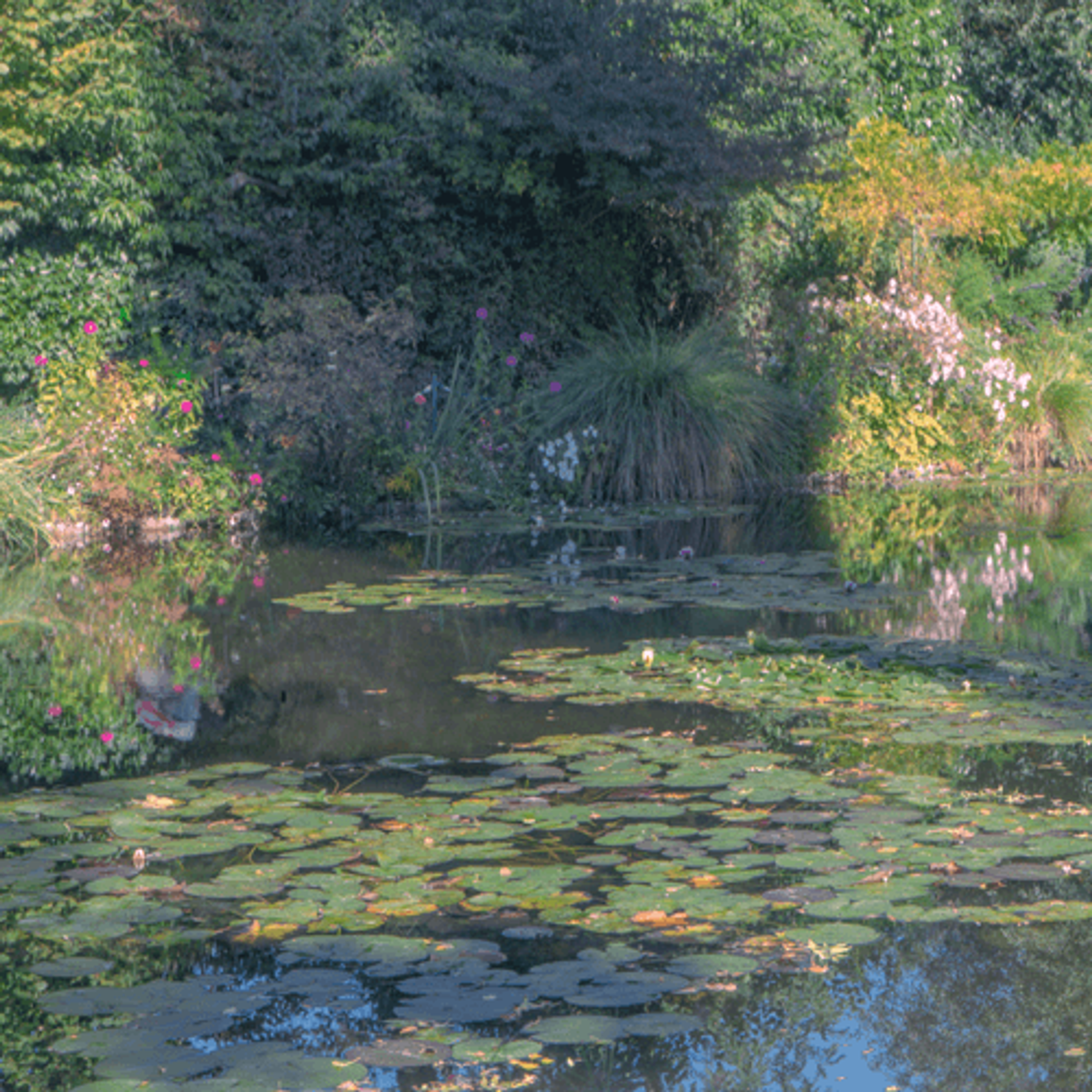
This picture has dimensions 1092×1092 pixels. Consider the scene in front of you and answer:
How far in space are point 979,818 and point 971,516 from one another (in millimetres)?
8720

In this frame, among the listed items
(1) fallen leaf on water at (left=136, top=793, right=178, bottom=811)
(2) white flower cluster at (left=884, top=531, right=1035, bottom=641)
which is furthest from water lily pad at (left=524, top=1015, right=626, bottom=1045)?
(2) white flower cluster at (left=884, top=531, right=1035, bottom=641)

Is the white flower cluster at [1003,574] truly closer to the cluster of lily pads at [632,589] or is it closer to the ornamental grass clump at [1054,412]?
the cluster of lily pads at [632,589]

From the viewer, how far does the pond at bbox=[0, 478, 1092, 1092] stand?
2994 millimetres

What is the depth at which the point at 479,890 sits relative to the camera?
151 inches

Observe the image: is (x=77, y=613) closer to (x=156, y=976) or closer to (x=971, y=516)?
(x=156, y=976)

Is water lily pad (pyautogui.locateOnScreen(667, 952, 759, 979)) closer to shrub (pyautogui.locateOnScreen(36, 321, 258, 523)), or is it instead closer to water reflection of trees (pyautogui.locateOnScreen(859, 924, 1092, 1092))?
water reflection of trees (pyautogui.locateOnScreen(859, 924, 1092, 1092))

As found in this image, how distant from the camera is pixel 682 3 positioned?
61.2ft

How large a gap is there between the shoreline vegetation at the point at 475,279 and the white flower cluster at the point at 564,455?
0.04 meters

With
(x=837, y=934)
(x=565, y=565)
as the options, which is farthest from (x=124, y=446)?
(x=837, y=934)

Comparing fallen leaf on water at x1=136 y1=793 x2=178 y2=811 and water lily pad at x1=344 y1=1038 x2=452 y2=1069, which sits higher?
fallen leaf on water at x1=136 y1=793 x2=178 y2=811

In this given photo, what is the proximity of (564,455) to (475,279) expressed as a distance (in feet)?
10.3

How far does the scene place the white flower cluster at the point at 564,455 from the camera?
14039mm

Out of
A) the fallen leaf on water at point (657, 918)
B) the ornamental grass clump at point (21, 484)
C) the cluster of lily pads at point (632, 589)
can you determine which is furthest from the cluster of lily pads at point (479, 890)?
the ornamental grass clump at point (21, 484)

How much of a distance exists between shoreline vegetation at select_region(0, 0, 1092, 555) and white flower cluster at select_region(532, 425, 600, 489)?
0.14 ft
